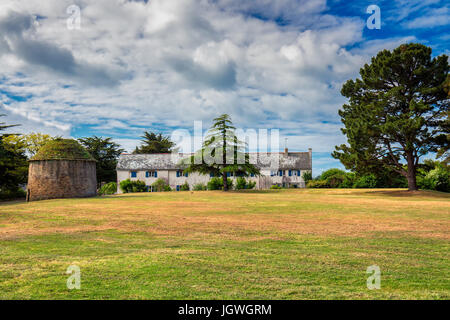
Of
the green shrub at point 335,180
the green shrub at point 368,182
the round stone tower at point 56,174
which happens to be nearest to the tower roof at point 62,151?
the round stone tower at point 56,174

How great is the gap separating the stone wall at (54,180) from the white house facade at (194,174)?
25831mm

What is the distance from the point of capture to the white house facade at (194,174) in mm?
55156

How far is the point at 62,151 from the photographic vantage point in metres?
28.3

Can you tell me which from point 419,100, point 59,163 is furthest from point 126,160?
point 419,100

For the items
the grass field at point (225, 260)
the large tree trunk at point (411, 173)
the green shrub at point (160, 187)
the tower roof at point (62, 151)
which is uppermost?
the tower roof at point (62, 151)

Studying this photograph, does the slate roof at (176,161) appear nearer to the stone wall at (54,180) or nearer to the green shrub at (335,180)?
the green shrub at (335,180)

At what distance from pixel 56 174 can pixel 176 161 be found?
97.8ft

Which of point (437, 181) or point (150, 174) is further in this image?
point (150, 174)

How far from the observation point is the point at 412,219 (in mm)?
13219

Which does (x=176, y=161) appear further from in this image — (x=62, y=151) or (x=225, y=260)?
(x=225, y=260)

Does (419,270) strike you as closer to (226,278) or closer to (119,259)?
(226,278)

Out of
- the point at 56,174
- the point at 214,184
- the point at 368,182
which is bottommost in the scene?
the point at 214,184

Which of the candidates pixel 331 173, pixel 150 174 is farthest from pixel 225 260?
pixel 150 174

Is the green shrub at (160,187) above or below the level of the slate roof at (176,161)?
below
